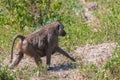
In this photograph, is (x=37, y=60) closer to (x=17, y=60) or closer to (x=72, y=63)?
(x=17, y=60)

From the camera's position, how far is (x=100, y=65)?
33.3 feet

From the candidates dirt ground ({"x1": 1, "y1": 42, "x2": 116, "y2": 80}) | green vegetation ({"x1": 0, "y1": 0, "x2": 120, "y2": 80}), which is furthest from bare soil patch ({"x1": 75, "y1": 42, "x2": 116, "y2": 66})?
green vegetation ({"x1": 0, "y1": 0, "x2": 120, "y2": 80})

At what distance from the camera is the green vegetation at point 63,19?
40.5 ft

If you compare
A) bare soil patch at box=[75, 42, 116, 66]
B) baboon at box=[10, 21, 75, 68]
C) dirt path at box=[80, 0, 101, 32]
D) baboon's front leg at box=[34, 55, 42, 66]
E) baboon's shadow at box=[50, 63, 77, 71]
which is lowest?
dirt path at box=[80, 0, 101, 32]

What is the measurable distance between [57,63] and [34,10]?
3902 millimetres

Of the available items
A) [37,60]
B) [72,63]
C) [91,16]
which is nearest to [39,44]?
[37,60]

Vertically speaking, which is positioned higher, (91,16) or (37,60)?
(37,60)

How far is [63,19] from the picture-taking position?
14484 mm

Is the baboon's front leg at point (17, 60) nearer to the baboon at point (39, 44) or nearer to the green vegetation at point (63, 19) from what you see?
the baboon at point (39, 44)

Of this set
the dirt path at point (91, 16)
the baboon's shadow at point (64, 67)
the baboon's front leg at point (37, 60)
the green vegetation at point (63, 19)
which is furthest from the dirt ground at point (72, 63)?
the dirt path at point (91, 16)

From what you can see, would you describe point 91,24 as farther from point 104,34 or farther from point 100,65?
point 100,65

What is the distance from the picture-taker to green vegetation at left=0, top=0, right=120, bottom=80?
40.5 feet

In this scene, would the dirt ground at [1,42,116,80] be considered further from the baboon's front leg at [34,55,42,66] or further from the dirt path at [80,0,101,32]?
the dirt path at [80,0,101,32]

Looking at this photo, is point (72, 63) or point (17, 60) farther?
point (72, 63)
